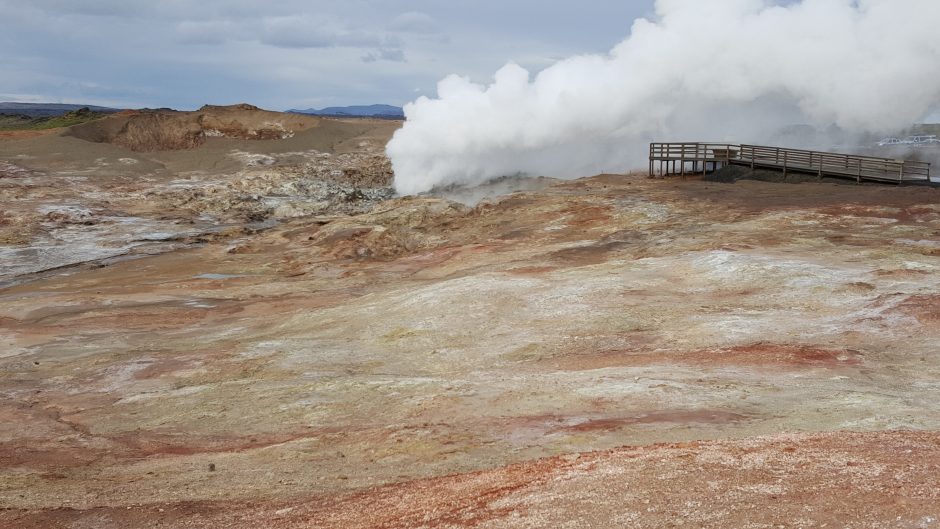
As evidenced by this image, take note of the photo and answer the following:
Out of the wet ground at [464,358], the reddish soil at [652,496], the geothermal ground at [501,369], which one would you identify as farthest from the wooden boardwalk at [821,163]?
the reddish soil at [652,496]

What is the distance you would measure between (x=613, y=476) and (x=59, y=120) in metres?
82.8

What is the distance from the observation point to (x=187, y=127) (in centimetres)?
6147

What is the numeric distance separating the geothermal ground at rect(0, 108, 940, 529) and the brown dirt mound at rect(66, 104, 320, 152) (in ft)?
86.4

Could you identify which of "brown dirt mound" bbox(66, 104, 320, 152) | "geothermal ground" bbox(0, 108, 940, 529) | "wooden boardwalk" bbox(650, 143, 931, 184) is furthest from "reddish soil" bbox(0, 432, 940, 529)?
"brown dirt mound" bbox(66, 104, 320, 152)

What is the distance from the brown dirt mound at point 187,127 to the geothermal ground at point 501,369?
1037 inches

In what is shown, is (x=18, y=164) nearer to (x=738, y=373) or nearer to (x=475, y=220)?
(x=475, y=220)

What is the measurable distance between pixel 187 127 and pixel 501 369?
52329 mm

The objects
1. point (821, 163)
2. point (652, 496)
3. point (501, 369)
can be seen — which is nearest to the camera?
point (652, 496)

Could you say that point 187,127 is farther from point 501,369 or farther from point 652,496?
point 652,496

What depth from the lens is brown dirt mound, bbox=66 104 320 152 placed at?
59.8 metres

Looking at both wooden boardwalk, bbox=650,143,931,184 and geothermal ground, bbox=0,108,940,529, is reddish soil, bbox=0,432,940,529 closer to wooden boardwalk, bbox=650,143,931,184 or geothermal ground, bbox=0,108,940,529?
geothermal ground, bbox=0,108,940,529

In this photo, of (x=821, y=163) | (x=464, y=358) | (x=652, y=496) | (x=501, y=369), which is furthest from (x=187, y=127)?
(x=652, y=496)

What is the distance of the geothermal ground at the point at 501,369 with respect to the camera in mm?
8836

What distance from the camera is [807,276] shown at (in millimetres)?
19203
